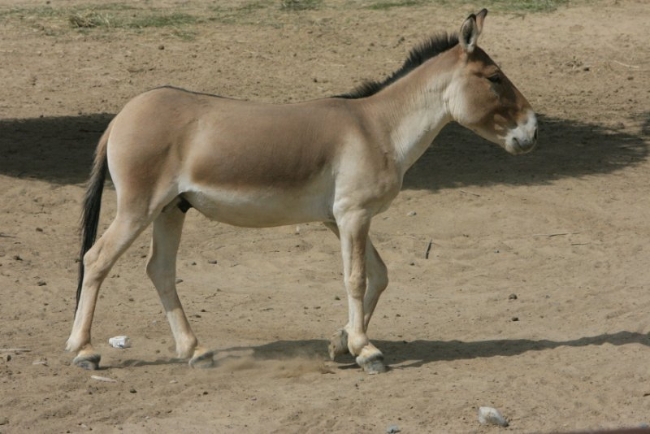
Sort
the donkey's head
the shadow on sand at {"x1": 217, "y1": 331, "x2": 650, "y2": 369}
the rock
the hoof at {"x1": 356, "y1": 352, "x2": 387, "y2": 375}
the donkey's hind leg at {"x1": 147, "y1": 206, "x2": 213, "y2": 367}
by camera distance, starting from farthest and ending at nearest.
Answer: the shadow on sand at {"x1": 217, "y1": 331, "x2": 650, "y2": 369} → the donkey's head → the donkey's hind leg at {"x1": 147, "y1": 206, "x2": 213, "y2": 367} → the hoof at {"x1": 356, "y1": 352, "x2": 387, "y2": 375} → the rock

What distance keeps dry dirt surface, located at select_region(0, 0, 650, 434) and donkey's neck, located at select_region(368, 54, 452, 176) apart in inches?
60.2

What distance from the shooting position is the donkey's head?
8039 mm

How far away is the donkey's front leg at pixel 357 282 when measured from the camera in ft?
25.4

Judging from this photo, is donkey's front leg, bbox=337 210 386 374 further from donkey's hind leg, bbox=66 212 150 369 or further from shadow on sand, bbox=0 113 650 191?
shadow on sand, bbox=0 113 650 191

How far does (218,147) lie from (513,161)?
278 inches

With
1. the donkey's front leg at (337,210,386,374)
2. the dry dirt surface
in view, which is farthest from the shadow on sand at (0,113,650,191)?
the donkey's front leg at (337,210,386,374)

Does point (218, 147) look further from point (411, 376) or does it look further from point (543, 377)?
point (543, 377)

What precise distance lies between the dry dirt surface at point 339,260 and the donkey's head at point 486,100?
159 centimetres

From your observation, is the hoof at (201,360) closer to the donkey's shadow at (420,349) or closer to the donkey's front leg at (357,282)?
the donkey's shadow at (420,349)

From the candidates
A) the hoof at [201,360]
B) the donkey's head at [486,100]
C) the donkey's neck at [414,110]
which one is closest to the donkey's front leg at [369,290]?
the donkey's neck at [414,110]

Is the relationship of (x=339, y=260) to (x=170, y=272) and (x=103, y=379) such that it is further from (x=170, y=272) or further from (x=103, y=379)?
(x=103, y=379)

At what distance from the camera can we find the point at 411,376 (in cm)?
772

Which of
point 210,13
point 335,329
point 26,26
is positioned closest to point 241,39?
point 210,13

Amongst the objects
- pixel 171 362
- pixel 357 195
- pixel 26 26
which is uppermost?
pixel 357 195
